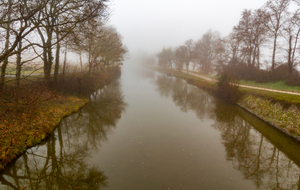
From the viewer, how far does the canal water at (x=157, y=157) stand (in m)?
6.82

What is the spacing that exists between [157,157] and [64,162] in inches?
164

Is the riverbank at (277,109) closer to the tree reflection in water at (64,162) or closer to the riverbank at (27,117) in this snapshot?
the tree reflection in water at (64,162)

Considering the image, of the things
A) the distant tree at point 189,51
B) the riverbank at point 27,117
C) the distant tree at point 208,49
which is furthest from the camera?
the distant tree at point 189,51

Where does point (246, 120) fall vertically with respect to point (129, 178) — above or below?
above

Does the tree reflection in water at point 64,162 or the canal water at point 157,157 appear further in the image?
the canal water at point 157,157

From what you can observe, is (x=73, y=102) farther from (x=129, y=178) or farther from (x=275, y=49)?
(x=275, y=49)

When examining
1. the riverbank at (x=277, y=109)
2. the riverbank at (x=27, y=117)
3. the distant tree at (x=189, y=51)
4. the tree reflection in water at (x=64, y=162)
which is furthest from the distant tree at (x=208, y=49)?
the tree reflection in water at (x=64, y=162)

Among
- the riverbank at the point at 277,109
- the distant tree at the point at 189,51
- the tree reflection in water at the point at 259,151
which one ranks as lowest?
the tree reflection in water at the point at 259,151

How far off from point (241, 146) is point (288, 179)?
115 inches

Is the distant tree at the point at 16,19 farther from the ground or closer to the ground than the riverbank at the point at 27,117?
farther from the ground

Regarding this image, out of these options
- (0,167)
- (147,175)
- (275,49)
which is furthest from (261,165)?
(275,49)

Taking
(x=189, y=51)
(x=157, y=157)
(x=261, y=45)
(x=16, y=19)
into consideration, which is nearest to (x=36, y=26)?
(x=16, y=19)

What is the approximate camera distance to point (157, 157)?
27.9 ft

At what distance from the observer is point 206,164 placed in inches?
319
